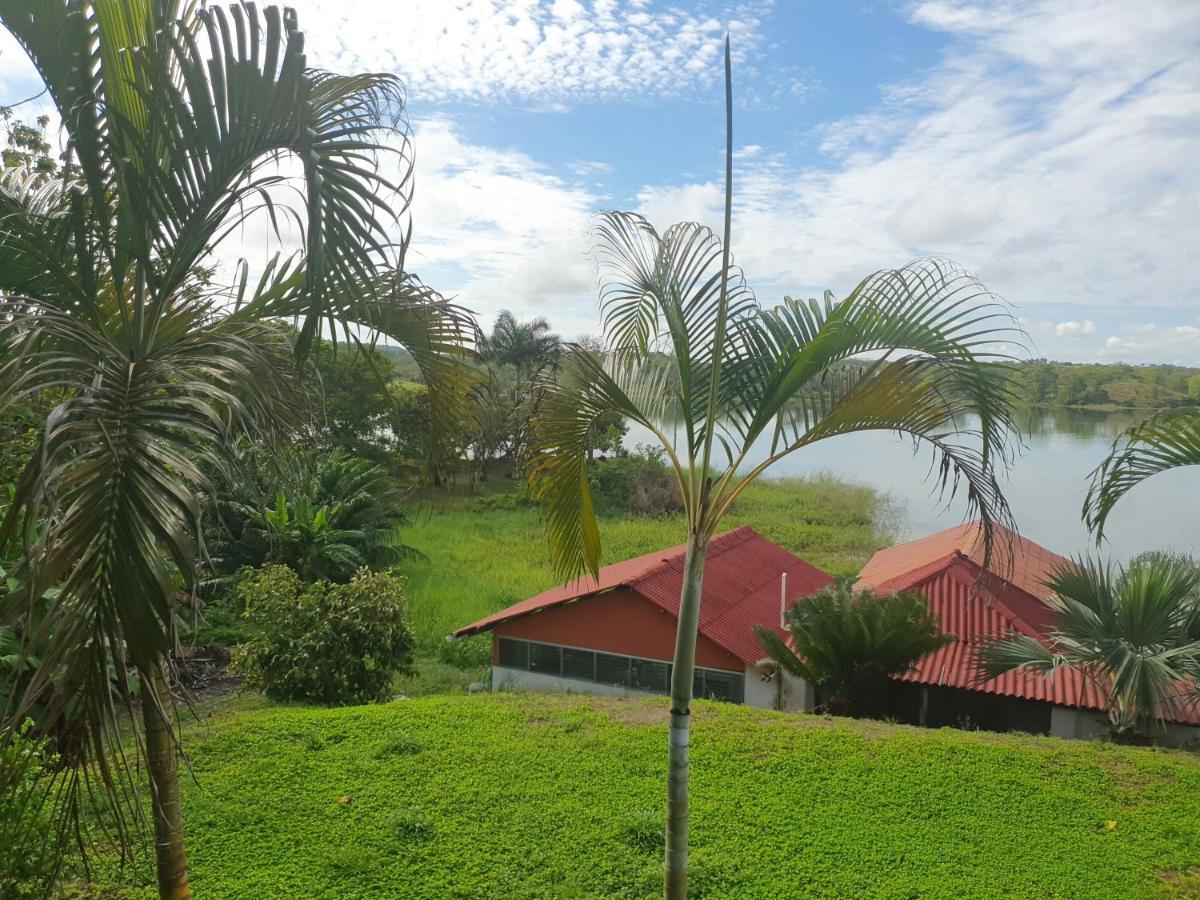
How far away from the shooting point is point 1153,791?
20.0 ft

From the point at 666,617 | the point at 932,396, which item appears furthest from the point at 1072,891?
the point at 666,617

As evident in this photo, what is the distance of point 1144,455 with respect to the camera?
4.54 metres

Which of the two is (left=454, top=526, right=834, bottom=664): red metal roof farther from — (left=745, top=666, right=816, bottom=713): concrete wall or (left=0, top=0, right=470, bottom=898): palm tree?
(left=0, top=0, right=470, bottom=898): palm tree

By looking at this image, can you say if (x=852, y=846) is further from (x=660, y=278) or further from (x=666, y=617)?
(x=666, y=617)

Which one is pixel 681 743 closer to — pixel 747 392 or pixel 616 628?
pixel 747 392

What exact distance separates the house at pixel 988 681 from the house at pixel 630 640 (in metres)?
1.61

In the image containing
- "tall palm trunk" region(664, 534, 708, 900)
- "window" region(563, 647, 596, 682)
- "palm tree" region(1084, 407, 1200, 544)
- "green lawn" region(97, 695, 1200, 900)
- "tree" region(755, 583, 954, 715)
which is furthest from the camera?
"window" region(563, 647, 596, 682)

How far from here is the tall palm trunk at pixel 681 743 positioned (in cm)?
365

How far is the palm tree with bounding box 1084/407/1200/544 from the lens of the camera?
4.41 metres

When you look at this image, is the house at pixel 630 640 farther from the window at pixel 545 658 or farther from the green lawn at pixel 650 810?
the green lawn at pixel 650 810

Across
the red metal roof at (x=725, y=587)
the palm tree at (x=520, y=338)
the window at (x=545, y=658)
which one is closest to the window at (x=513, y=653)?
the window at (x=545, y=658)

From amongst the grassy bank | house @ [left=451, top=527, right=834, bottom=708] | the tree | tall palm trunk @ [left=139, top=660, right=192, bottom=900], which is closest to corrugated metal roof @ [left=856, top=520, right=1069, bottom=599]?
the grassy bank

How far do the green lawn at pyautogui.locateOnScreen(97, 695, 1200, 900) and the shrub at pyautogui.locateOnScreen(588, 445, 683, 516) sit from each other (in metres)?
24.1

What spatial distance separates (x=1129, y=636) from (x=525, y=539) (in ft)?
62.3
